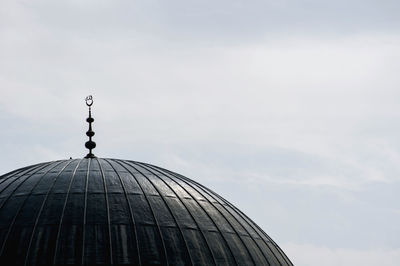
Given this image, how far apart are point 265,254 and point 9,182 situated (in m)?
11.2

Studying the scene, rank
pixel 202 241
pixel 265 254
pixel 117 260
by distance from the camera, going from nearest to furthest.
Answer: pixel 117 260, pixel 202 241, pixel 265 254

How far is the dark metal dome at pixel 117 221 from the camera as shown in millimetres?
32281

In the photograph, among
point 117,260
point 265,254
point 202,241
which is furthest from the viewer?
point 265,254

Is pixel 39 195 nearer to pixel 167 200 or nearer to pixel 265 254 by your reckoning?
pixel 167 200

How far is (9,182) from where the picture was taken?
37.8 meters

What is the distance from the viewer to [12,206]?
35.0 metres

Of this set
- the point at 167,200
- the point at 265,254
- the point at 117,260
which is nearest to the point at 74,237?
the point at 117,260

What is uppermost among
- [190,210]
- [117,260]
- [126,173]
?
[126,173]

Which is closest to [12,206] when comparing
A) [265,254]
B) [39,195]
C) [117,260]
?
[39,195]

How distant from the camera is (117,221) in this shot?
110 ft

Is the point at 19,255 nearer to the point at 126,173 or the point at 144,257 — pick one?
the point at 144,257

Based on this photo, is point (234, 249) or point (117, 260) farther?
point (234, 249)

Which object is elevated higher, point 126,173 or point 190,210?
point 126,173

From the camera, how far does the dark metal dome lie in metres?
32.3
